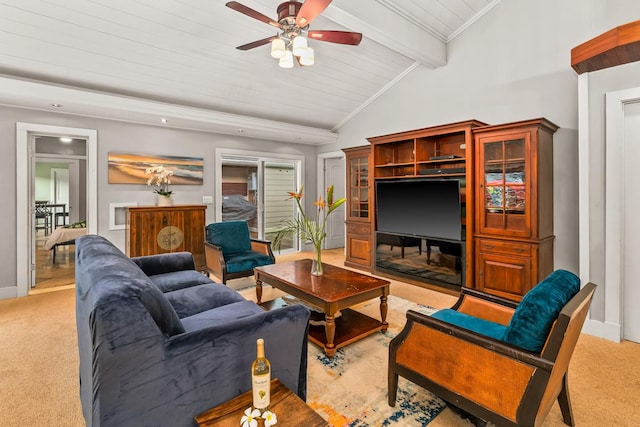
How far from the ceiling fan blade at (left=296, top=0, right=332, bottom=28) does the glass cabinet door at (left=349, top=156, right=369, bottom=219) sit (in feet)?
9.52

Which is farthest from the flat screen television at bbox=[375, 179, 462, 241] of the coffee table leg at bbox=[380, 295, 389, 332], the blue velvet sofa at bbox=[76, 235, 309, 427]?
the blue velvet sofa at bbox=[76, 235, 309, 427]

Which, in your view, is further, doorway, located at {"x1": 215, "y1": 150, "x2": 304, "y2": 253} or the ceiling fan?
doorway, located at {"x1": 215, "y1": 150, "x2": 304, "y2": 253}

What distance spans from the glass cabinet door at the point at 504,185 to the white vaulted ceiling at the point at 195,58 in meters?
1.71

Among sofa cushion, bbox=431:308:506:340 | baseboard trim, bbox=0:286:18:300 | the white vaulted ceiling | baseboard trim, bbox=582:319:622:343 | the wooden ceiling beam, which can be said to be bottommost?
baseboard trim, bbox=582:319:622:343

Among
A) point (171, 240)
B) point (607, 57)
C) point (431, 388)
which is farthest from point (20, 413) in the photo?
point (607, 57)

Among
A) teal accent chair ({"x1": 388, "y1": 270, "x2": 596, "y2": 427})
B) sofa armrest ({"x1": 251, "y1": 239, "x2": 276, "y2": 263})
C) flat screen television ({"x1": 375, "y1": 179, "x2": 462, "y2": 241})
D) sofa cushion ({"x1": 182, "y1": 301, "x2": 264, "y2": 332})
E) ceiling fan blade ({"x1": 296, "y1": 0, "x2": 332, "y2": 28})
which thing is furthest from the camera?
sofa armrest ({"x1": 251, "y1": 239, "x2": 276, "y2": 263})

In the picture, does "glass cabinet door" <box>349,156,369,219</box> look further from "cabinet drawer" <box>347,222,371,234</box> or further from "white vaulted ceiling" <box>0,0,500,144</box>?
"white vaulted ceiling" <box>0,0,500,144</box>

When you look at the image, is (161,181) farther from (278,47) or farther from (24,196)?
(278,47)

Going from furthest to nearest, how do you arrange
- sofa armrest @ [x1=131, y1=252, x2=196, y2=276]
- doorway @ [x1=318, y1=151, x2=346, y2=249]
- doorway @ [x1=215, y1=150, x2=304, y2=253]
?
doorway @ [x1=318, y1=151, x2=346, y2=249] < doorway @ [x1=215, y1=150, x2=304, y2=253] < sofa armrest @ [x1=131, y1=252, x2=196, y2=276]

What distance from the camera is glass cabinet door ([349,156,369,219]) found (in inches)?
200

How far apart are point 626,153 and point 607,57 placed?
5.63ft

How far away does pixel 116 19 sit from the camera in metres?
3.05

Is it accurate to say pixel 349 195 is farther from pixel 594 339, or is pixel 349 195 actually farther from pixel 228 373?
pixel 228 373

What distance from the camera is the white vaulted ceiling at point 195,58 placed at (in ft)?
9.96
